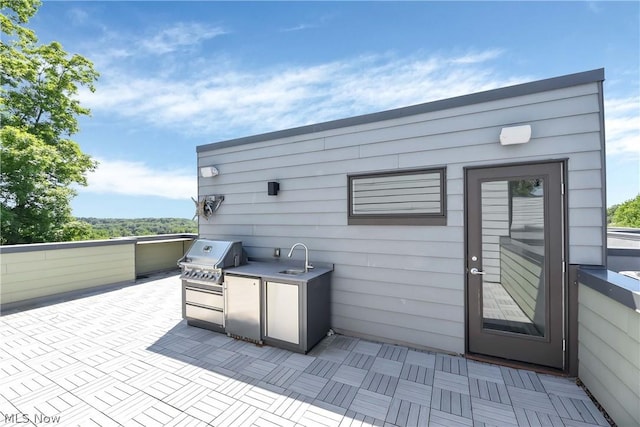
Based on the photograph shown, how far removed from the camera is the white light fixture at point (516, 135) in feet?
7.44

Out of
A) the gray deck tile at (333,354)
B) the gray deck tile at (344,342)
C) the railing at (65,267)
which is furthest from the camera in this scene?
the railing at (65,267)

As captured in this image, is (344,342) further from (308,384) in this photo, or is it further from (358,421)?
(358,421)

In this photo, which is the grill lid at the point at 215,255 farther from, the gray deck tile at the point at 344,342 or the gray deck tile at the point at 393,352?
the gray deck tile at the point at 393,352

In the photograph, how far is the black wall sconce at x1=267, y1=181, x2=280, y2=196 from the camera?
355cm

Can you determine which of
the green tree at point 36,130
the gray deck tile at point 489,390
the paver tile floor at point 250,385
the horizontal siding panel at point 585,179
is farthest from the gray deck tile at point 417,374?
the green tree at point 36,130

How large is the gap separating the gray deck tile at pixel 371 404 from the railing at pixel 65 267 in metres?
5.46

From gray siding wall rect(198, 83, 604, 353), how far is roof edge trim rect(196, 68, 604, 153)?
51 mm

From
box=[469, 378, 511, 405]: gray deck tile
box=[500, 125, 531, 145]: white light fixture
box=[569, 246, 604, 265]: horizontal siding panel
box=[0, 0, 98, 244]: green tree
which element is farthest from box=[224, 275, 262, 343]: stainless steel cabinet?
box=[0, 0, 98, 244]: green tree

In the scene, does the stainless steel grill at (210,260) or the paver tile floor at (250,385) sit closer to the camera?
the paver tile floor at (250,385)

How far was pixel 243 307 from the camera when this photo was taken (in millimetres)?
2998

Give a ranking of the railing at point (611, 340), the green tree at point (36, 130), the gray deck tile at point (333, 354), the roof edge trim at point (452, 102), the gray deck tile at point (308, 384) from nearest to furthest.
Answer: the railing at point (611, 340) < the gray deck tile at point (308, 384) < the roof edge trim at point (452, 102) < the gray deck tile at point (333, 354) < the green tree at point (36, 130)

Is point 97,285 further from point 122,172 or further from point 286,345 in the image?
point 122,172

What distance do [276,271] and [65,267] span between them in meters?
4.31

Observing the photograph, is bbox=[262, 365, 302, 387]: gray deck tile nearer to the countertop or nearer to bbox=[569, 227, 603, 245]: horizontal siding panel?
the countertop
